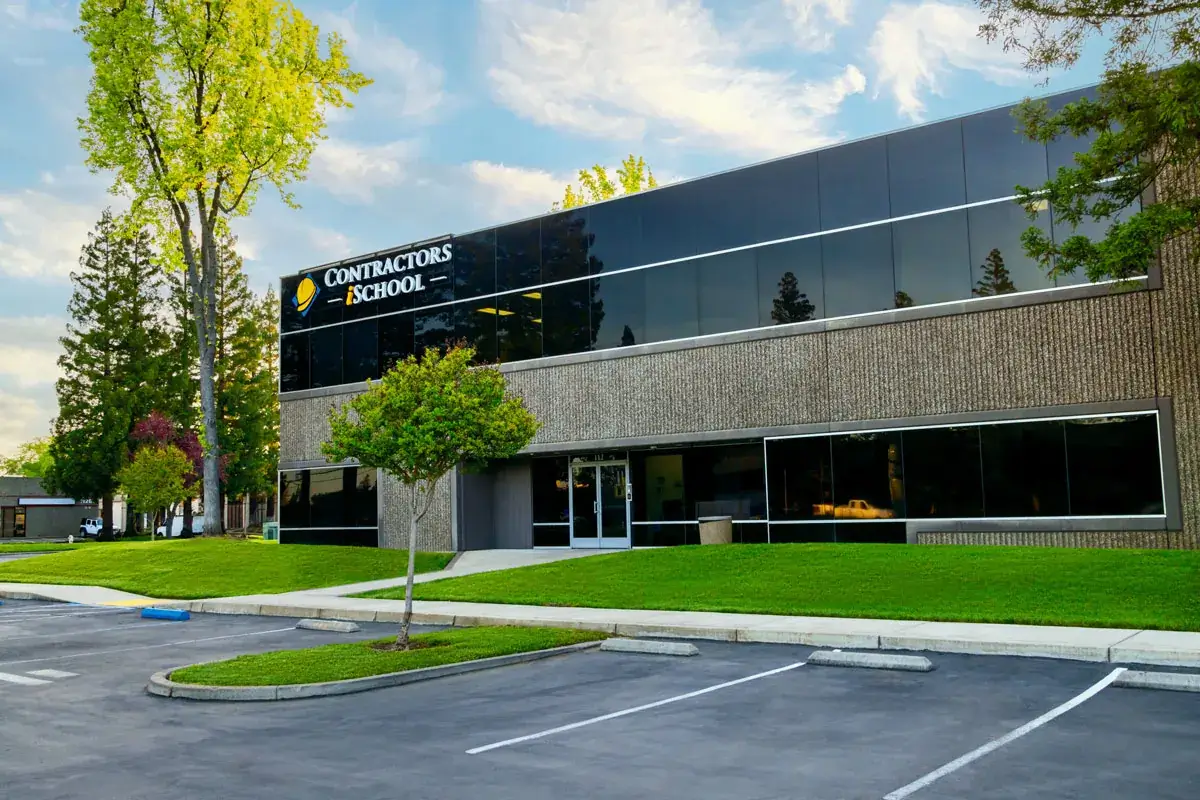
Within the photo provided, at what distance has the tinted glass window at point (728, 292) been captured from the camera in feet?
85.1

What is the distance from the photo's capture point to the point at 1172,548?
19.6 metres

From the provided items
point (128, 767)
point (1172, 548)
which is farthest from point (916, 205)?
point (128, 767)

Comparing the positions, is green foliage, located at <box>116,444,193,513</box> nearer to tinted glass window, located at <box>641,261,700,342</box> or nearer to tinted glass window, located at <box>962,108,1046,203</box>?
tinted glass window, located at <box>641,261,700,342</box>

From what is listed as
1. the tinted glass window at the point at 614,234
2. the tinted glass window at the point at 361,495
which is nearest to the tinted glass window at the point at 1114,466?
the tinted glass window at the point at 614,234

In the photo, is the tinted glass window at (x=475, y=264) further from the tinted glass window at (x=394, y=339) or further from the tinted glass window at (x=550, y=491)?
the tinted glass window at (x=550, y=491)

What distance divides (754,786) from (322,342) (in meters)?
31.9

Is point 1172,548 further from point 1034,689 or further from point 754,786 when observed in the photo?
point 754,786

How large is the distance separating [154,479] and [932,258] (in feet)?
152

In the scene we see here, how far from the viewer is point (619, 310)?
28.6 m

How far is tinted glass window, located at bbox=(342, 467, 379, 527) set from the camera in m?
34.1

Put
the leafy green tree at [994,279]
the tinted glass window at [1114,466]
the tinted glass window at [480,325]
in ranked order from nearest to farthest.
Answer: the tinted glass window at [1114,466], the leafy green tree at [994,279], the tinted glass window at [480,325]

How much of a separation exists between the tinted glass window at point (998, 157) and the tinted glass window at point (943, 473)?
5.39 m

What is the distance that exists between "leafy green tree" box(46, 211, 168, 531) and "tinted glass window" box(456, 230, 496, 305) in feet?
131

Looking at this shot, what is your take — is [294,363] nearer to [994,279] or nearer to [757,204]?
[757,204]
